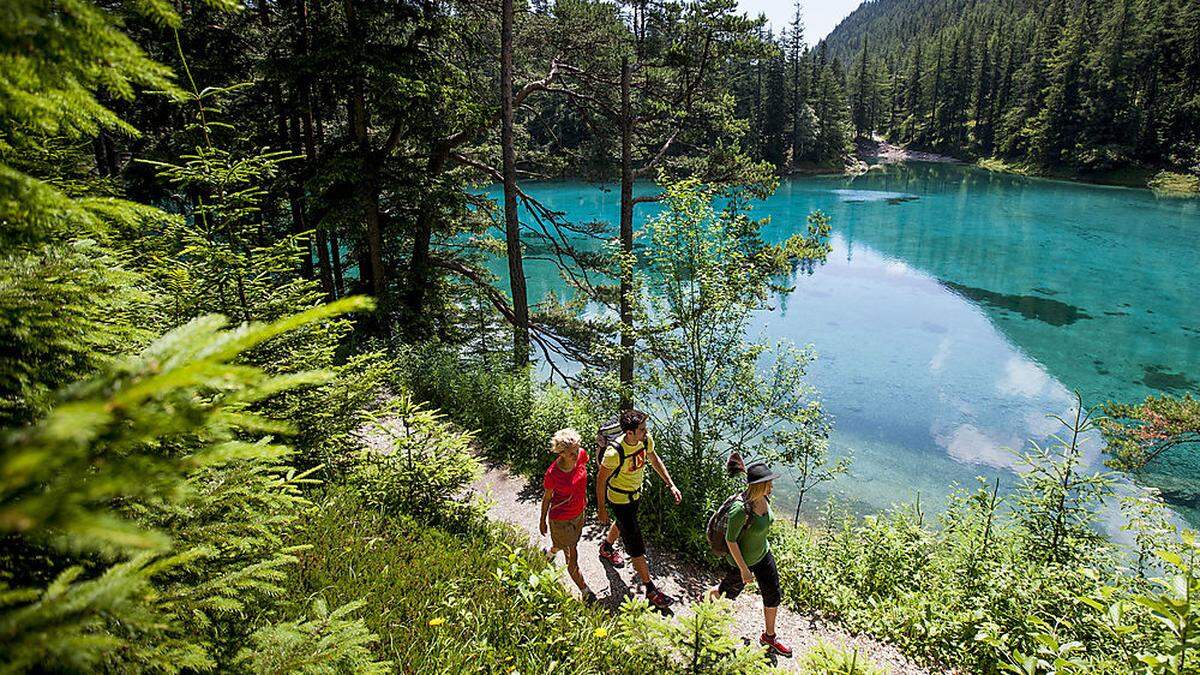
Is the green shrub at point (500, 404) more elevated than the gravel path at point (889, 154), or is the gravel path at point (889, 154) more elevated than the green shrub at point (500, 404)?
the gravel path at point (889, 154)

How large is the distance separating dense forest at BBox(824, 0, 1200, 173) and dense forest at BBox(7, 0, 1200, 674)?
5943 centimetres

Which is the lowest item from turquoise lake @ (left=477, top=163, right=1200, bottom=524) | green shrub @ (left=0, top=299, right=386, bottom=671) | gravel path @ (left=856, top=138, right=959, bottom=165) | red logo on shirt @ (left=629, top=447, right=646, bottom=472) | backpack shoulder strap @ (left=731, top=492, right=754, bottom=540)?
turquoise lake @ (left=477, top=163, right=1200, bottom=524)

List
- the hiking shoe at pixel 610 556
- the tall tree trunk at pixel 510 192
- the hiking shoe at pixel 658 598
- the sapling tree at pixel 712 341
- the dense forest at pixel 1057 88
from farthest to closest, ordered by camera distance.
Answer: the dense forest at pixel 1057 88 < the tall tree trunk at pixel 510 192 < the sapling tree at pixel 712 341 < the hiking shoe at pixel 610 556 < the hiking shoe at pixel 658 598

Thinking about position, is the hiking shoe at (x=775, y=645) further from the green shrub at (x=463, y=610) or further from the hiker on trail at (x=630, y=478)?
the green shrub at (x=463, y=610)

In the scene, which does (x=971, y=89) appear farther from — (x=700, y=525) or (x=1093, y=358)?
(x=700, y=525)

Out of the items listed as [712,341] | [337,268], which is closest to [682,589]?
[712,341]

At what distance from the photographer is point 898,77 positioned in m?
90.4

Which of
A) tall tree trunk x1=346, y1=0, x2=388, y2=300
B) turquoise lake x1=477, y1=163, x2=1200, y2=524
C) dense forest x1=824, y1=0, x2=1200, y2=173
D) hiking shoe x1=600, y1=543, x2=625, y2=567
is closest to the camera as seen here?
hiking shoe x1=600, y1=543, x2=625, y2=567

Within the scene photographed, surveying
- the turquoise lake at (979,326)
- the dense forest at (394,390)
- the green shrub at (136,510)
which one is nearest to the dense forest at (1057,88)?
the turquoise lake at (979,326)

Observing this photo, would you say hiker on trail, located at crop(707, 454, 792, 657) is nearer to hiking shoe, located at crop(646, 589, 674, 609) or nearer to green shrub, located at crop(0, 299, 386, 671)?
hiking shoe, located at crop(646, 589, 674, 609)

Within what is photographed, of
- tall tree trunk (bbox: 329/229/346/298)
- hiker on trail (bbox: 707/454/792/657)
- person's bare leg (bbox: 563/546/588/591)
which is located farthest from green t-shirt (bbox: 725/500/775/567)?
tall tree trunk (bbox: 329/229/346/298)

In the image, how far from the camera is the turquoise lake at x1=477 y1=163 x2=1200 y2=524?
13320 millimetres

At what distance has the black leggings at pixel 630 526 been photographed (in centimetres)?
579

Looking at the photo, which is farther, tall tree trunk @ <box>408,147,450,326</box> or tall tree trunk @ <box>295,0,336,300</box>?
tall tree trunk @ <box>408,147,450,326</box>
